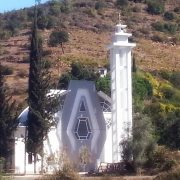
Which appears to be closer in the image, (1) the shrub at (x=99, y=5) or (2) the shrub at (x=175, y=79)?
(2) the shrub at (x=175, y=79)

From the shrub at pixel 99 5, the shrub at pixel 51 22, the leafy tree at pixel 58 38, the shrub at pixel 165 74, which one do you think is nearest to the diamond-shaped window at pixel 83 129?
the shrub at pixel 165 74

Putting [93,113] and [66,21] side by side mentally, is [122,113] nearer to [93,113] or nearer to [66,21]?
[93,113]

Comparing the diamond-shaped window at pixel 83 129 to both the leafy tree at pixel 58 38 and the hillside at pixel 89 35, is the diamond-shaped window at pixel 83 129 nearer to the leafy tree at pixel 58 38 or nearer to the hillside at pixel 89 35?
the hillside at pixel 89 35

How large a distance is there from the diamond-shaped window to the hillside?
27.7m

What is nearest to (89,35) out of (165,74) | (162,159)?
(165,74)

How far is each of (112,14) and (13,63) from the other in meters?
33.6

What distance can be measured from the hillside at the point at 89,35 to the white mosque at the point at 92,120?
2731 cm

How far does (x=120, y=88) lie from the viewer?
5447 centimetres

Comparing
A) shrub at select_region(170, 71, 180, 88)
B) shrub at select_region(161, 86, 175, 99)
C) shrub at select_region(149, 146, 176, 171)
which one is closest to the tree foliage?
shrub at select_region(149, 146, 176, 171)

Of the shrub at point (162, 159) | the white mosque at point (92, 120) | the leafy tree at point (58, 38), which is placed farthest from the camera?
the leafy tree at point (58, 38)

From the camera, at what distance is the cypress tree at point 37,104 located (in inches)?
2013

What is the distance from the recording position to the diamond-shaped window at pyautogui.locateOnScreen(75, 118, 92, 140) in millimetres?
54469

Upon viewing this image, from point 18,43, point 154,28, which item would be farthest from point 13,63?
point 154,28

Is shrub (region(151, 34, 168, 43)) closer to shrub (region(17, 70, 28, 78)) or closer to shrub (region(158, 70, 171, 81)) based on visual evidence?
shrub (region(158, 70, 171, 81))
